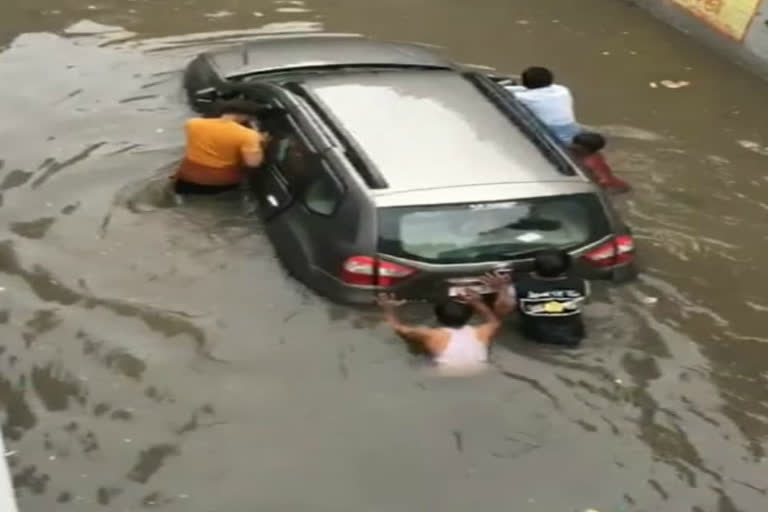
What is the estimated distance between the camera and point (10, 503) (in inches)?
164

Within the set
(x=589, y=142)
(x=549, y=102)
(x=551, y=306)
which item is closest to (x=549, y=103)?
(x=549, y=102)

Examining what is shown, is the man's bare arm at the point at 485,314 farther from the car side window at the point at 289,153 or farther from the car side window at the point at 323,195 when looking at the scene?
the car side window at the point at 289,153

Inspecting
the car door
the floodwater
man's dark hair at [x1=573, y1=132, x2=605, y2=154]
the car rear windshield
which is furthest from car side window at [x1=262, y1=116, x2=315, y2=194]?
man's dark hair at [x1=573, y1=132, x2=605, y2=154]

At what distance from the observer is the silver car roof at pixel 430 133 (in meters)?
8.27

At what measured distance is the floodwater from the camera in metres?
7.12

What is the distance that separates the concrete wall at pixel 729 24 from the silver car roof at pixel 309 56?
4457 mm

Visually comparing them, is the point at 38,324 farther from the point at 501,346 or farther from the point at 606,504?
the point at 606,504

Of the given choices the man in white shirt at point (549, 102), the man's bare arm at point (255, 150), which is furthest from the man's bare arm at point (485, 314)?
the man in white shirt at point (549, 102)

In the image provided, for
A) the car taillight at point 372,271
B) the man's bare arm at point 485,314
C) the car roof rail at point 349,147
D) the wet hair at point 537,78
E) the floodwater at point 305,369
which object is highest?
the car roof rail at point 349,147

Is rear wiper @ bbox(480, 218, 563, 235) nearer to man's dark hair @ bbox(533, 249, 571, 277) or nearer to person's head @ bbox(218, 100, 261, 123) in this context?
man's dark hair @ bbox(533, 249, 571, 277)

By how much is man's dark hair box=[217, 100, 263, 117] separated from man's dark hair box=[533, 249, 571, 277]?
8.97 ft

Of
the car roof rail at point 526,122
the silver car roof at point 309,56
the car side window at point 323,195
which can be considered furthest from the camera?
the silver car roof at point 309,56

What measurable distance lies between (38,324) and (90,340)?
0.42 metres

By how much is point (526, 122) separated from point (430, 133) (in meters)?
0.86
